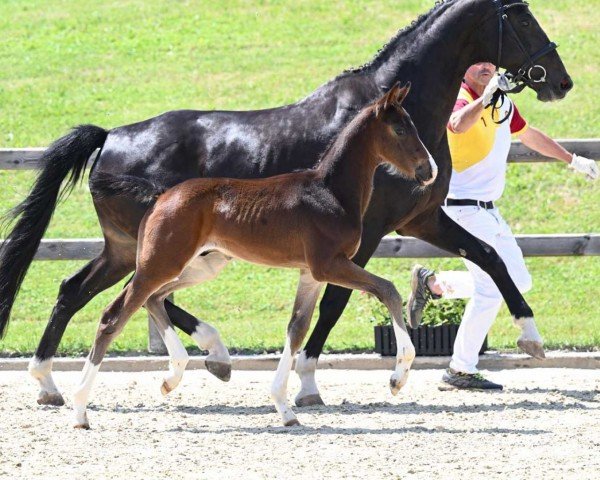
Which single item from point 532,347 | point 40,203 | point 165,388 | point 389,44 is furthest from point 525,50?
point 40,203

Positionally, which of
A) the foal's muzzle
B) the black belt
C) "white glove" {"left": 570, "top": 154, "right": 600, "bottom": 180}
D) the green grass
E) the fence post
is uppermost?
the foal's muzzle

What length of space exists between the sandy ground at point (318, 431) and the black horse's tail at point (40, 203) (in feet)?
2.41

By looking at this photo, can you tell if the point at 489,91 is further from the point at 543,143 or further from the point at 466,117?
the point at 543,143

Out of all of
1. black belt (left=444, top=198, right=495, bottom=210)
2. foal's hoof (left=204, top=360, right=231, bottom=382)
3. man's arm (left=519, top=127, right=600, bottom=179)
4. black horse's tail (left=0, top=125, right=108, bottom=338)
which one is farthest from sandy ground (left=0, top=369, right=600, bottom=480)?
man's arm (left=519, top=127, right=600, bottom=179)

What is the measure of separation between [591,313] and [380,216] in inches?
168

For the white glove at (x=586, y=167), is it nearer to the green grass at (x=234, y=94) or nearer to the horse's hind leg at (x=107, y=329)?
the green grass at (x=234, y=94)

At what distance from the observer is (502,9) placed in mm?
7695

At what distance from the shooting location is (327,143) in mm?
7578

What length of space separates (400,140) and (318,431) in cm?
156

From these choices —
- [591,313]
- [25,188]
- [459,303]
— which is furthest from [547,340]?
[25,188]

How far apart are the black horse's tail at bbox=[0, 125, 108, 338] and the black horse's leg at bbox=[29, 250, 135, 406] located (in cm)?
29

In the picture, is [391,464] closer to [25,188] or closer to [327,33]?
[25,188]

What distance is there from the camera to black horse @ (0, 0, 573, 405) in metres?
7.65

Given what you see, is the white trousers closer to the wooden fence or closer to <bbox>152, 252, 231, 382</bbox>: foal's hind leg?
the wooden fence
